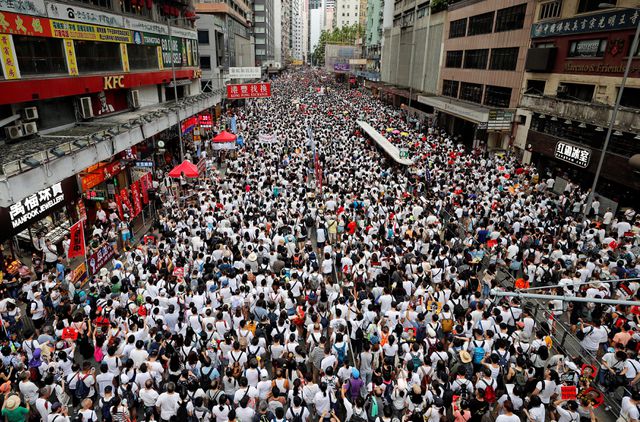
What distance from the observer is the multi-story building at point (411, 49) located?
4531cm

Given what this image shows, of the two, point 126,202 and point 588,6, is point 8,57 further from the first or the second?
point 588,6

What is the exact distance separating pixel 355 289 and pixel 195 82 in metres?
30.7

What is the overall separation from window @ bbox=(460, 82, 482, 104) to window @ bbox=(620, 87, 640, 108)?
1531 cm

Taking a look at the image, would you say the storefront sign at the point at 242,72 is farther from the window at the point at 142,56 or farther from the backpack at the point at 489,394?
the backpack at the point at 489,394

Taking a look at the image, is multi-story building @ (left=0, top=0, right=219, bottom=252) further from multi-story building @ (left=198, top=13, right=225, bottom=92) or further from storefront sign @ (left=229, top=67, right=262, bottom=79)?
multi-story building @ (left=198, top=13, right=225, bottom=92)

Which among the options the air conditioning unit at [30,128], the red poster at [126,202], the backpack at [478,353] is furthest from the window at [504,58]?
the air conditioning unit at [30,128]

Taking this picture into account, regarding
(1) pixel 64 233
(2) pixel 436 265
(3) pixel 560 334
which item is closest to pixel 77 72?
(1) pixel 64 233

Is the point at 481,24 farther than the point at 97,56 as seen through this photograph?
Yes

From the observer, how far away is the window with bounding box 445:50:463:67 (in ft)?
127

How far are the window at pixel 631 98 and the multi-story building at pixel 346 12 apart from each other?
14577 cm

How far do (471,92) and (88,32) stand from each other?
30.2 m

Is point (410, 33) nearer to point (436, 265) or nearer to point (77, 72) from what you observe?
point (77, 72)

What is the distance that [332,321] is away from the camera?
29.0ft

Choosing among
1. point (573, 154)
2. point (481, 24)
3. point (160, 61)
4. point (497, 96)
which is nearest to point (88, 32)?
point (160, 61)
